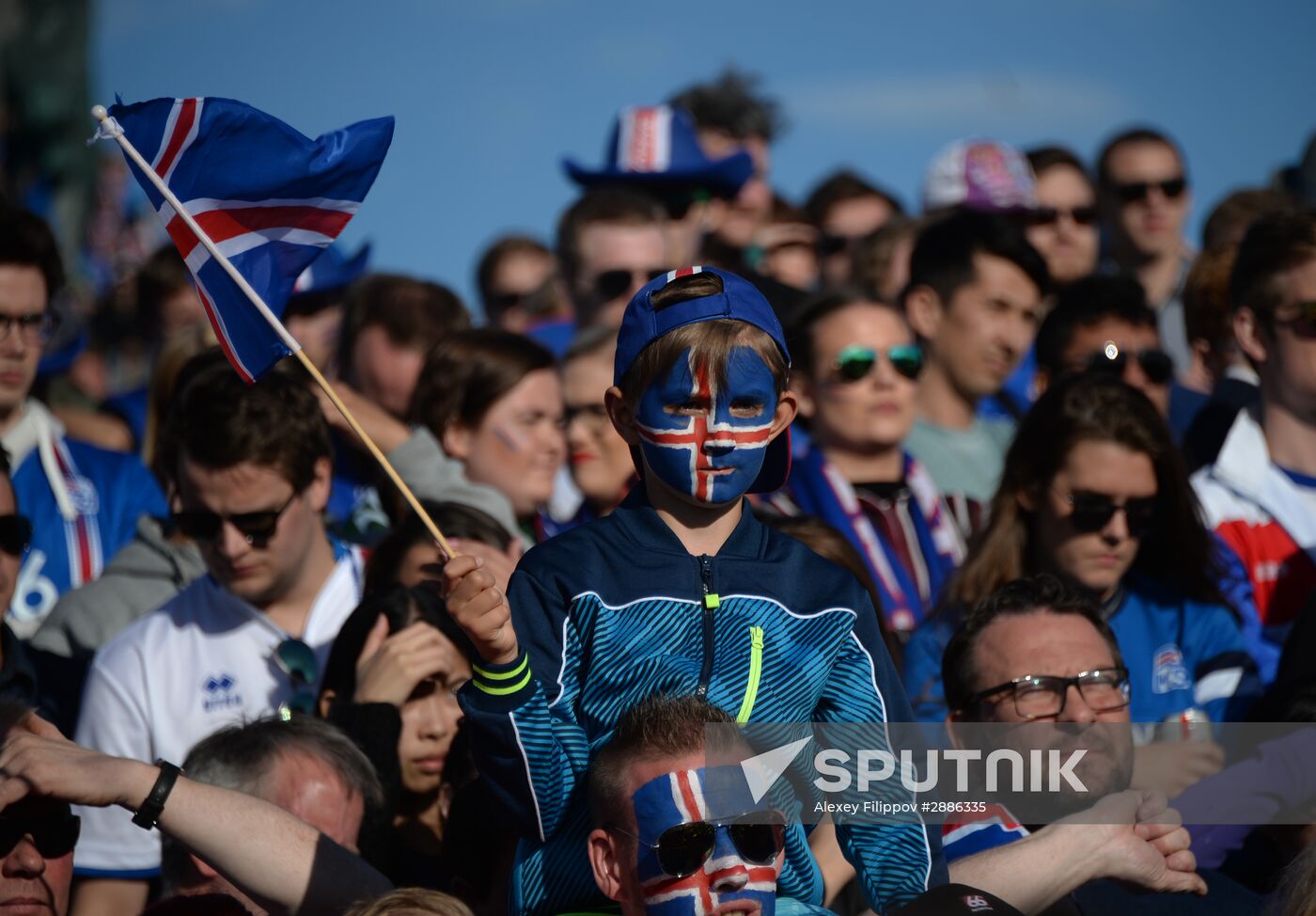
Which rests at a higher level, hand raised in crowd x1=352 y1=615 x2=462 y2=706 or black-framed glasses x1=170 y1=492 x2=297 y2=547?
black-framed glasses x1=170 y1=492 x2=297 y2=547

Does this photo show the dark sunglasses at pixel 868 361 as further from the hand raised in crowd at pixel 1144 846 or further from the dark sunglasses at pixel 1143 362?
the hand raised in crowd at pixel 1144 846

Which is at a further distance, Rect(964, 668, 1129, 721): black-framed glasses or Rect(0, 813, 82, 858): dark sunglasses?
Rect(964, 668, 1129, 721): black-framed glasses

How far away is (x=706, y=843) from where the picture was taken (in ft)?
10.1

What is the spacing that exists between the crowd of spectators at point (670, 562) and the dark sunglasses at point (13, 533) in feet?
0.05

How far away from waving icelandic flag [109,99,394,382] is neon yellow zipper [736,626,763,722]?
131 centimetres

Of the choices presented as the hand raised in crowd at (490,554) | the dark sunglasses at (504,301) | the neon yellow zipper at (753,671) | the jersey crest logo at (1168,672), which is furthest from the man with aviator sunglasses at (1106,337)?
the dark sunglasses at (504,301)

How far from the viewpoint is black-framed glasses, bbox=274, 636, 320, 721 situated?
5.00m

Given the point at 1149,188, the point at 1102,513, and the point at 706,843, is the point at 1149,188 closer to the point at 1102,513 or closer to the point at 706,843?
the point at 1102,513

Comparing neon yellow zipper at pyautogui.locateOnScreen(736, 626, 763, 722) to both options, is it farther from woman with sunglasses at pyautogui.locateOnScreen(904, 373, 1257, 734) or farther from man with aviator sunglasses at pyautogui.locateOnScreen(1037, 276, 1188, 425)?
man with aviator sunglasses at pyautogui.locateOnScreen(1037, 276, 1188, 425)

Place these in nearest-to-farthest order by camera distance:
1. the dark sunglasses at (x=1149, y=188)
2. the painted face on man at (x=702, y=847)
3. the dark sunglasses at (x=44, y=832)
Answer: the painted face on man at (x=702, y=847) → the dark sunglasses at (x=44, y=832) → the dark sunglasses at (x=1149, y=188)

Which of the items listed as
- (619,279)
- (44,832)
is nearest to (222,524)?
(44,832)

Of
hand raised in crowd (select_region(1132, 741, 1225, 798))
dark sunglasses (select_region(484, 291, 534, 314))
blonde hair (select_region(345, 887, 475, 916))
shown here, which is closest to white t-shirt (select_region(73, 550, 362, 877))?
A: blonde hair (select_region(345, 887, 475, 916))

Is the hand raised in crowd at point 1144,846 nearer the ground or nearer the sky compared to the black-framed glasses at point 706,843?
nearer the ground

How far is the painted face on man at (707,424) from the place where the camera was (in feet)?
11.0
